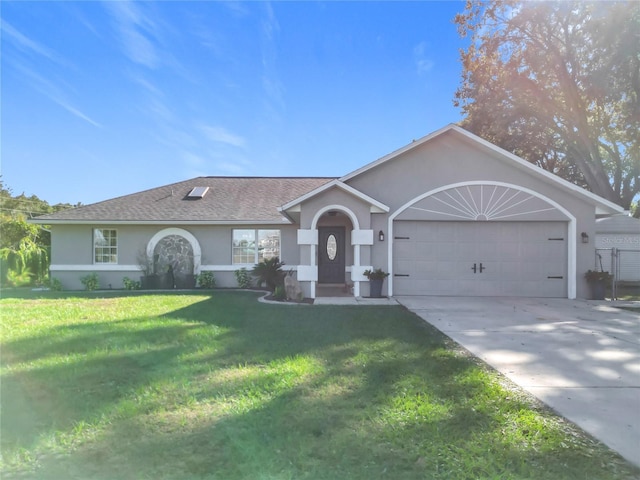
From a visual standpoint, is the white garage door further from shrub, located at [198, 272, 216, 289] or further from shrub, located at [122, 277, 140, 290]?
shrub, located at [122, 277, 140, 290]

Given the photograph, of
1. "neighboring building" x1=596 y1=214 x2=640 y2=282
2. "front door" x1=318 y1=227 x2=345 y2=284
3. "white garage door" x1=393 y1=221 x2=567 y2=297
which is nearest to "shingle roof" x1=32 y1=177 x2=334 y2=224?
"front door" x1=318 y1=227 x2=345 y2=284

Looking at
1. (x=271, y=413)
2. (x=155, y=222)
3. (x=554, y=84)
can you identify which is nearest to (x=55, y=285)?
(x=155, y=222)

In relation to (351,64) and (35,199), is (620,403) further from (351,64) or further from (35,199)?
(35,199)

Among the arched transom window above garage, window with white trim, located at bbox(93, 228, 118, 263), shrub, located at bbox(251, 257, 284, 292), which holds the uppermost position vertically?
the arched transom window above garage

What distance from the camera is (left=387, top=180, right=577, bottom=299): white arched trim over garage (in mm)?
11711

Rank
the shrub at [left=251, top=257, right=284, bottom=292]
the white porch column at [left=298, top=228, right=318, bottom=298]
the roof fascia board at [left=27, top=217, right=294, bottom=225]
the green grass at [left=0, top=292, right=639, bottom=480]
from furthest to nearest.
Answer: the roof fascia board at [left=27, top=217, right=294, bottom=225], the shrub at [left=251, top=257, right=284, bottom=292], the white porch column at [left=298, top=228, right=318, bottom=298], the green grass at [left=0, top=292, right=639, bottom=480]

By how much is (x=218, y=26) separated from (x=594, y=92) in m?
18.1

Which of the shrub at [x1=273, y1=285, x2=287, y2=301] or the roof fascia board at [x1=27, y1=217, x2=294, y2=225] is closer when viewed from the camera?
the shrub at [x1=273, y1=285, x2=287, y2=301]

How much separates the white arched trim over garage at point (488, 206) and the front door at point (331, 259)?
3557 mm

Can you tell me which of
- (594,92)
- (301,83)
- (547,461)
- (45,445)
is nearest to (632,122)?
(594,92)

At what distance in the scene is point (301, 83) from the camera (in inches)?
→ 507

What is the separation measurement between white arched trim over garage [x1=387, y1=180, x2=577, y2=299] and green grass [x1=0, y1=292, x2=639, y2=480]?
20.6 ft

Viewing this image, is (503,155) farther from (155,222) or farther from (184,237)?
(155,222)

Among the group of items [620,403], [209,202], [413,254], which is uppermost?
[209,202]
